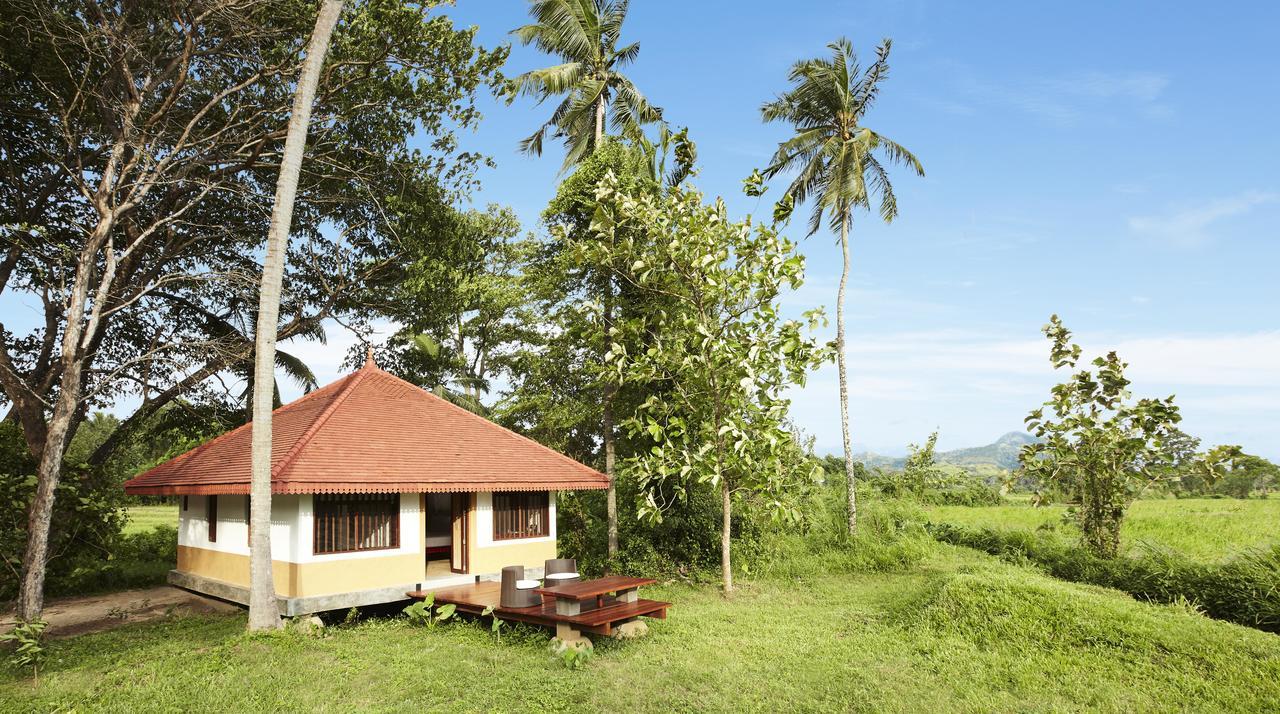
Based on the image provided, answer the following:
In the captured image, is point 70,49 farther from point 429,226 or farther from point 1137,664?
point 1137,664

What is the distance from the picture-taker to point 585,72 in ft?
59.2

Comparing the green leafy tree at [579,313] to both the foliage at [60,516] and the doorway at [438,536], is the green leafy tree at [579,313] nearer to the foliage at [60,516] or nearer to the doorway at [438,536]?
the doorway at [438,536]

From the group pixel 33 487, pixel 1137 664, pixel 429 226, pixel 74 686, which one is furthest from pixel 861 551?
pixel 33 487

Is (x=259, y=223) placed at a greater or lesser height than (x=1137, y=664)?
greater

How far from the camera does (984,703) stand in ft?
22.6

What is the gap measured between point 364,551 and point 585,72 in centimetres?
1330

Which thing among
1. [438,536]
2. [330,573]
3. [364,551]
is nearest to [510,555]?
[364,551]

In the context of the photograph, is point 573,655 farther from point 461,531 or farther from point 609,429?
point 609,429

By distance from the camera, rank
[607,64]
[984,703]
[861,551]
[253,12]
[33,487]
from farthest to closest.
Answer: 1. [607,64]
2. [861,551]
3. [33,487]
4. [253,12]
5. [984,703]

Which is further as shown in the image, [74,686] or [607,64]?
[607,64]

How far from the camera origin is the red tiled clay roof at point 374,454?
10.8m

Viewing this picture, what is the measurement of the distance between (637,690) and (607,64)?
15.6 meters

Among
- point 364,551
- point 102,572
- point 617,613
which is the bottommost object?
point 102,572

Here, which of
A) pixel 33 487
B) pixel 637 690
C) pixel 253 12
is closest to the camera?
pixel 637 690
